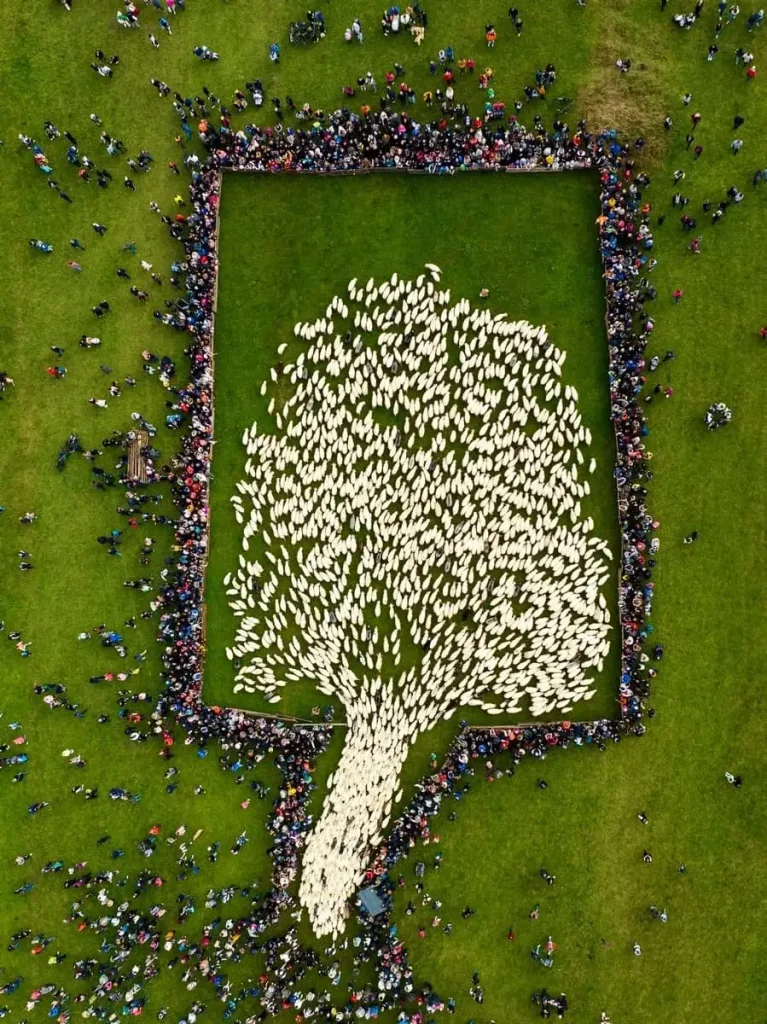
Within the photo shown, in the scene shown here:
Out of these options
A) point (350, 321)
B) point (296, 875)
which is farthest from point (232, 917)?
point (350, 321)

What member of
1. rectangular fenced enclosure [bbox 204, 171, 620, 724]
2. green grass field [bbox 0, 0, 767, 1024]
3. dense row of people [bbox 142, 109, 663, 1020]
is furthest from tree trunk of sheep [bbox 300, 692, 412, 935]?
rectangular fenced enclosure [bbox 204, 171, 620, 724]

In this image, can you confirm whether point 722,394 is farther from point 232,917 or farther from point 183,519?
point 232,917

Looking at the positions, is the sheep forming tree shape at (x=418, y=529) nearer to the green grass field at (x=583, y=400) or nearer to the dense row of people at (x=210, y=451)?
the dense row of people at (x=210, y=451)

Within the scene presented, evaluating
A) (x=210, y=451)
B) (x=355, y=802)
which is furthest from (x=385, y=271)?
(x=355, y=802)

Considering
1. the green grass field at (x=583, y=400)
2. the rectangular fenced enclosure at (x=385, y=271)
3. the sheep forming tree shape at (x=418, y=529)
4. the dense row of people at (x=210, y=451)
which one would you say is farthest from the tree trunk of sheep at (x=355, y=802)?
the rectangular fenced enclosure at (x=385, y=271)

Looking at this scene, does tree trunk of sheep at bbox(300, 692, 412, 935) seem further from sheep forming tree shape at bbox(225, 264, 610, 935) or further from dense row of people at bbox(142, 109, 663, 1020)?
dense row of people at bbox(142, 109, 663, 1020)

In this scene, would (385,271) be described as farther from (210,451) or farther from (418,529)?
(418,529)
